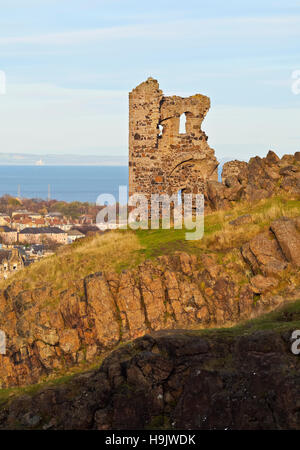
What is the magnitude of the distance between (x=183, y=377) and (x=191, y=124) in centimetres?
2089

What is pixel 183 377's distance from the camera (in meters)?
9.65

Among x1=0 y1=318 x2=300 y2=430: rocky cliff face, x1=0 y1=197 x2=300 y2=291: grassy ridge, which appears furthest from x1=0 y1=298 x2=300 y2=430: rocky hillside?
x1=0 y1=197 x2=300 y2=291: grassy ridge

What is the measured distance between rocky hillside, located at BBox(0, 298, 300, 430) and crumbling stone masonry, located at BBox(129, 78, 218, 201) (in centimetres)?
1912

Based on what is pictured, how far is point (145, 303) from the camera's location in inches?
723

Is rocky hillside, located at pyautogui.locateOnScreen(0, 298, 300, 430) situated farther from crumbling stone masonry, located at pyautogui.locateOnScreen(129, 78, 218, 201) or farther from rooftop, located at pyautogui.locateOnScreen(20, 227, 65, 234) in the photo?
rooftop, located at pyautogui.locateOnScreen(20, 227, 65, 234)

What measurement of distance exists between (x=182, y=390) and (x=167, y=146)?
817 inches

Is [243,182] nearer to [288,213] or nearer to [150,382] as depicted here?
[288,213]

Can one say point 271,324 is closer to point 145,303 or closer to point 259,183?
point 145,303

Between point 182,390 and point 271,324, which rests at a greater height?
point 271,324

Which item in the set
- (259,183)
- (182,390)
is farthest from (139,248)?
(182,390)

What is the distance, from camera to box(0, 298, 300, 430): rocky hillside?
8766 mm

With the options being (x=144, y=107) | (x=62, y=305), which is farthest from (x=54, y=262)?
(x=144, y=107)
